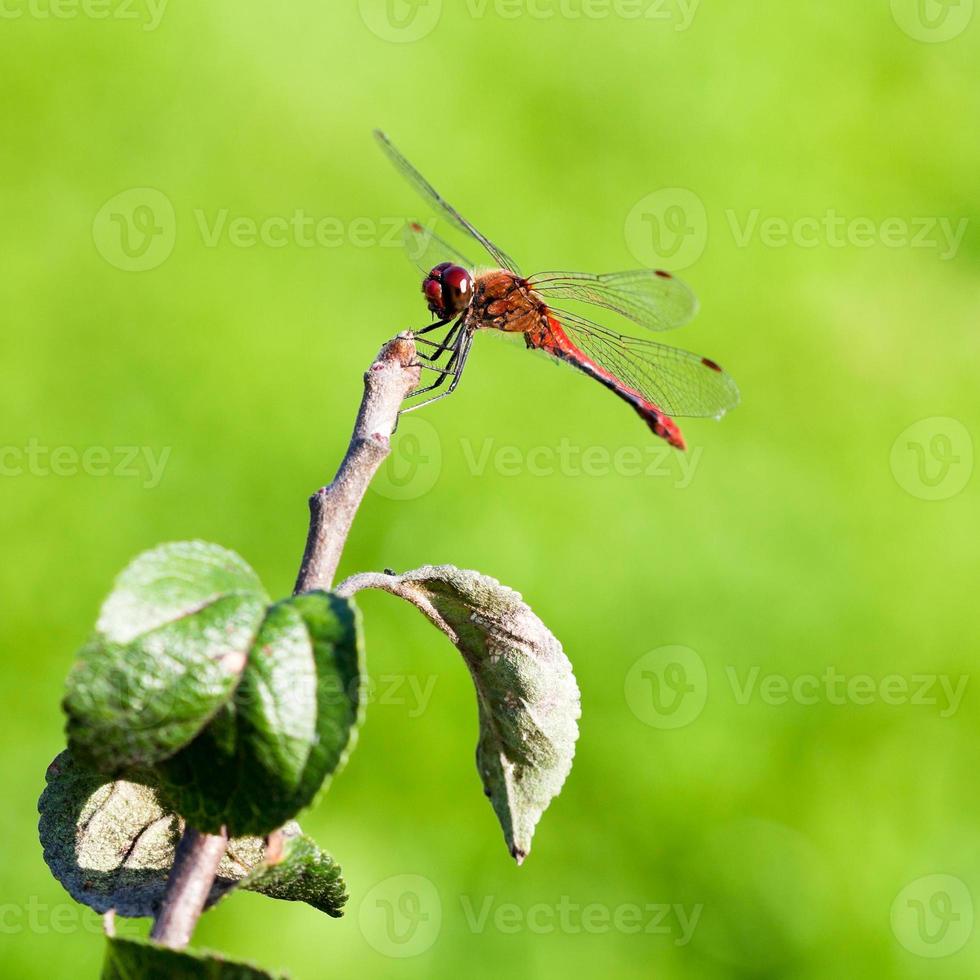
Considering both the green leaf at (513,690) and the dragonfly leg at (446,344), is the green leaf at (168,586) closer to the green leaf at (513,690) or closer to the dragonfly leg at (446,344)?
the green leaf at (513,690)

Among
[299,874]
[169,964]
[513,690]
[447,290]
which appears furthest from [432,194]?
[169,964]

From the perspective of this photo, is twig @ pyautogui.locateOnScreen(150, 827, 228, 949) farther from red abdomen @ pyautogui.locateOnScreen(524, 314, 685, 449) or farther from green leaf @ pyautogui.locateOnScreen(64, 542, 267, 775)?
red abdomen @ pyautogui.locateOnScreen(524, 314, 685, 449)

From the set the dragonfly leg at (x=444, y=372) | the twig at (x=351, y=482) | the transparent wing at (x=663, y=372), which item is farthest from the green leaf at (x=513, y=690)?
the transparent wing at (x=663, y=372)

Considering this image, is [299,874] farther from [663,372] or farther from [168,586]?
[663,372]

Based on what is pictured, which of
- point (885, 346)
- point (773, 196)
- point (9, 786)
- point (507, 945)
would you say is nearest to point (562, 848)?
point (507, 945)

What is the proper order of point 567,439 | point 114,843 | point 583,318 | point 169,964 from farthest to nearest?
point 567,439, point 583,318, point 114,843, point 169,964

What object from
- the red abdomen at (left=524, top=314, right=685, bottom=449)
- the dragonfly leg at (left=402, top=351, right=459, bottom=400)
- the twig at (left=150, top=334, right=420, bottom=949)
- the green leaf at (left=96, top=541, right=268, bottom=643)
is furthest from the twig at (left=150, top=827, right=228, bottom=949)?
the red abdomen at (left=524, top=314, right=685, bottom=449)
